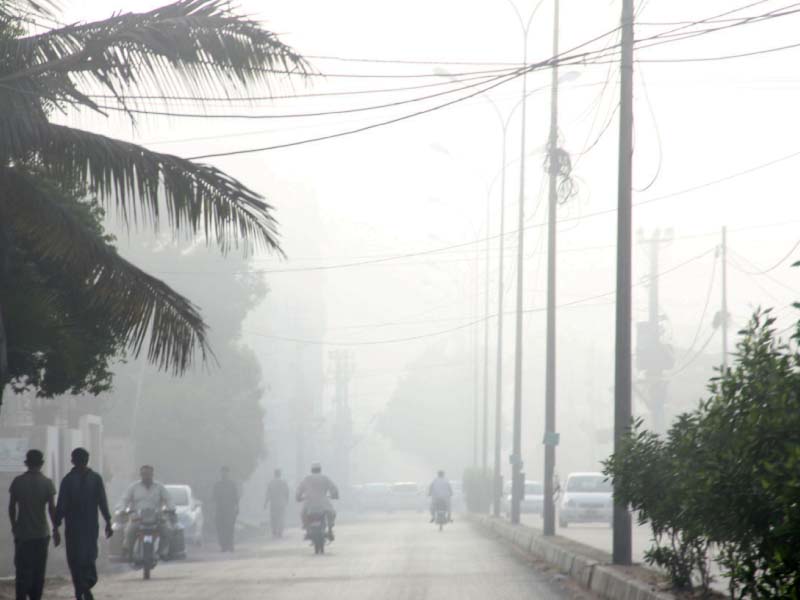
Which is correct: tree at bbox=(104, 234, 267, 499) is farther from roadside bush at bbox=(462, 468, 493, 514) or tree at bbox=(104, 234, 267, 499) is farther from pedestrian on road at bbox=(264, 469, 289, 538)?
roadside bush at bbox=(462, 468, 493, 514)

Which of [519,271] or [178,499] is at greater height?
[519,271]

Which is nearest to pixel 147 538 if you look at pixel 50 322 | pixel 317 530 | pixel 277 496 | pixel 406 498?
pixel 317 530

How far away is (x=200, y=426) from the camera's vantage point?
55.3 meters

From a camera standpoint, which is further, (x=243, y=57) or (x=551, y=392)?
(x=551, y=392)

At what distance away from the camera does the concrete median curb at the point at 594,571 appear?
15575 mm

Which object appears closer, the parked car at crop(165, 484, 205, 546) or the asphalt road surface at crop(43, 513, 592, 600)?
the asphalt road surface at crop(43, 513, 592, 600)

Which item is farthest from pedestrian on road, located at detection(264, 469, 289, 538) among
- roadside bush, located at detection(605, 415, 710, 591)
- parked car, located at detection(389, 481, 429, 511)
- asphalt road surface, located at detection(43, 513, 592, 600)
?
parked car, located at detection(389, 481, 429, 511)

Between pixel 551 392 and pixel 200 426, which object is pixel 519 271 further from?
pixel 200 426

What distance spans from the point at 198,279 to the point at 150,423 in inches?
256

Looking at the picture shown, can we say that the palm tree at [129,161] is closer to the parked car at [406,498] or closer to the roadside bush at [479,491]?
the roadside bush at [479,491]

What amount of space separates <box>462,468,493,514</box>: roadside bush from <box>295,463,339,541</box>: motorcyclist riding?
3425cm

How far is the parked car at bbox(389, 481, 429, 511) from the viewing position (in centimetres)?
8462

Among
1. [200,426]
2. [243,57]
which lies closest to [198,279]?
[200,426]

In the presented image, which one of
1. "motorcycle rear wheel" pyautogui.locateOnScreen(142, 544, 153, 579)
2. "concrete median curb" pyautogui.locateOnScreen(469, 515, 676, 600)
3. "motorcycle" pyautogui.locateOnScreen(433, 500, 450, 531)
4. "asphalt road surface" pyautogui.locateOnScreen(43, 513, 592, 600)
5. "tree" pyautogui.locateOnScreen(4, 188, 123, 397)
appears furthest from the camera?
"motorcycle" pyautogui.locateOnScreen(433, 500, 450, 531)
